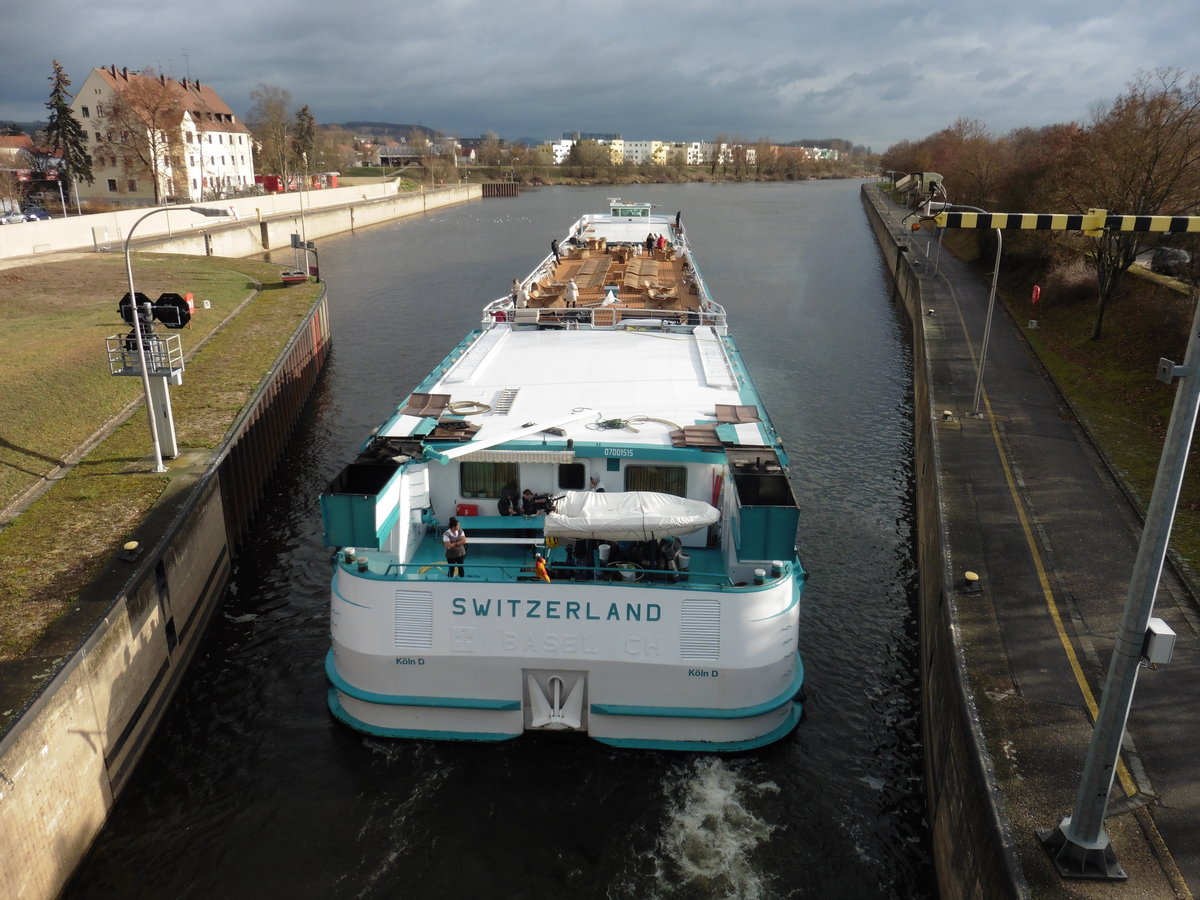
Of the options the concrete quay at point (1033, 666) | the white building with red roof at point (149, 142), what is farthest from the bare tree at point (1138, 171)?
the white building with red roof at point (149, 142)

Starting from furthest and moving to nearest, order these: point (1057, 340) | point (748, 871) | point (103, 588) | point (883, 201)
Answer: point (883, 201) → point (1057, 340) → point (103, 588) → point (748, 871)

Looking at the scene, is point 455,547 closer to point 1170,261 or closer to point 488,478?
point 488,478

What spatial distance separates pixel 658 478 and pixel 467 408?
15.7ft

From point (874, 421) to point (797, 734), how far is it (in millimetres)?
20226

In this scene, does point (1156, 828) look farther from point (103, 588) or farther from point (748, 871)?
point (103, 588)

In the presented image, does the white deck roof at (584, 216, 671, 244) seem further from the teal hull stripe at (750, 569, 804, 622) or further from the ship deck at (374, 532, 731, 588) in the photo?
the teal hull stripe at (750, 569, 804, 622)

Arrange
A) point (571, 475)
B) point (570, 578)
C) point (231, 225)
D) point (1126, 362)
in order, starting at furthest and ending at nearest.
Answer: point (231, 225)
point (1126, 362)
point (571, 475)
point (570, 578)

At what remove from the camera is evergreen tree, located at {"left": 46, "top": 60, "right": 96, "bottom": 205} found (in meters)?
80.1

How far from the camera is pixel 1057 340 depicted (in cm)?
3566

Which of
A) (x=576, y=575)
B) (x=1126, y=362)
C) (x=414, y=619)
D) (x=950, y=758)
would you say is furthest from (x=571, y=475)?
(x=1126, y=362)

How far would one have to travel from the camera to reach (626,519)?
44.9 feet

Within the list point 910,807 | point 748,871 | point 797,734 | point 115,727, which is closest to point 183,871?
point 115,727

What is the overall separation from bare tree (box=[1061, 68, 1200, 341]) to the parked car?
14.6 feet

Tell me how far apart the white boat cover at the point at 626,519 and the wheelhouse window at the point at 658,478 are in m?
1.66
